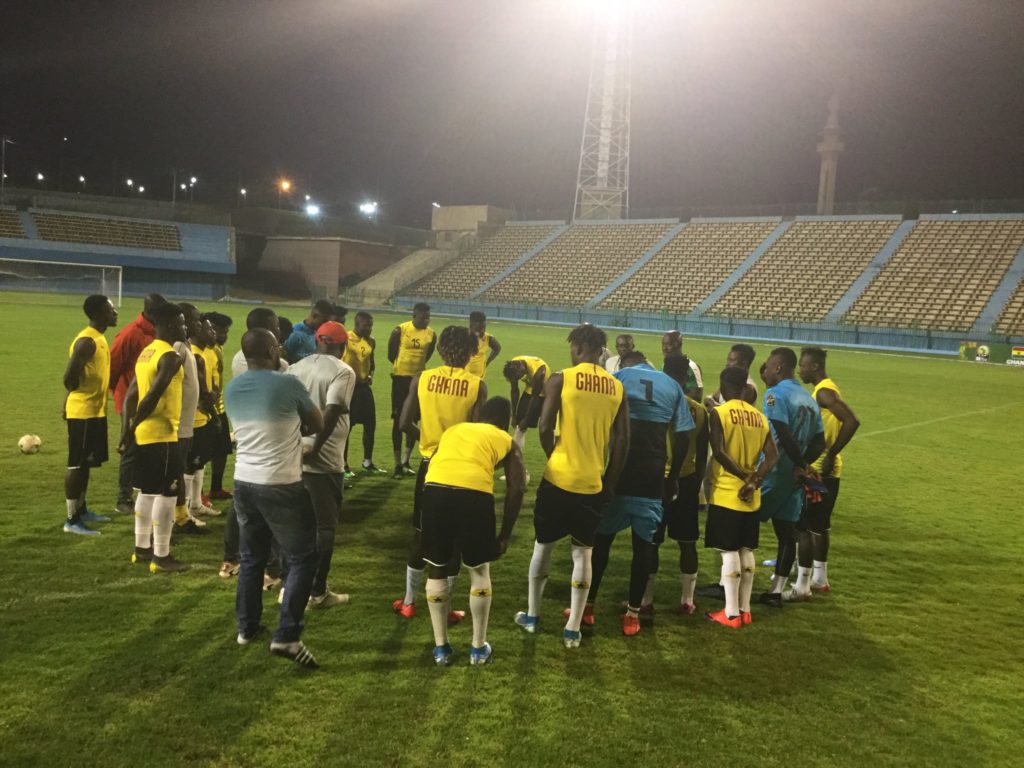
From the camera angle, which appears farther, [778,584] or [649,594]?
[778,584]

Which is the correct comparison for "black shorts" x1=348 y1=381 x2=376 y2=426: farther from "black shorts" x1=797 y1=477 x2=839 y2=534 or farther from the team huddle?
"black shorts" x1=797 y1=477 x2=839 y2=534

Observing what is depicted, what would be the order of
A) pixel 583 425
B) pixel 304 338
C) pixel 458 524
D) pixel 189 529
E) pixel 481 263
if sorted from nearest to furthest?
pixel 458 524 < pixel 583 425 < pixel 189 529 < pixel 304 338 < pixel 481 263

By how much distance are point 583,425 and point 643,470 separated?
0.66 m

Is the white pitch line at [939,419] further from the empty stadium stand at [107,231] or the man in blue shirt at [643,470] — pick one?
the empty stadium stand at [107,231]

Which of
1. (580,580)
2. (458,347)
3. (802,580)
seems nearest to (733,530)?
(802,580)

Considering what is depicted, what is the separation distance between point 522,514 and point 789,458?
136 inches

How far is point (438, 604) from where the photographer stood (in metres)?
4.64

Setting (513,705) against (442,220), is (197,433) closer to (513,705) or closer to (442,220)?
(513,705)

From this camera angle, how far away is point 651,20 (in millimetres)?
57250

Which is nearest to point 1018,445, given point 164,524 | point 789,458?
point 789,458

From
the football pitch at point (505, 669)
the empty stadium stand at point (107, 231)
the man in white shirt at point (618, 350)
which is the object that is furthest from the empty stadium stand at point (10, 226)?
the man in white shirt at point (618, 350)

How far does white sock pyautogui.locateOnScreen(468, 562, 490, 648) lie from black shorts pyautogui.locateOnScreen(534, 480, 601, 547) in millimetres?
553

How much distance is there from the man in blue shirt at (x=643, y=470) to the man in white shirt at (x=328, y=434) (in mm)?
1949

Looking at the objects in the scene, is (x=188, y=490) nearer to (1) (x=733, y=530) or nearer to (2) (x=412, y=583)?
(2) (x=412, y=583)
